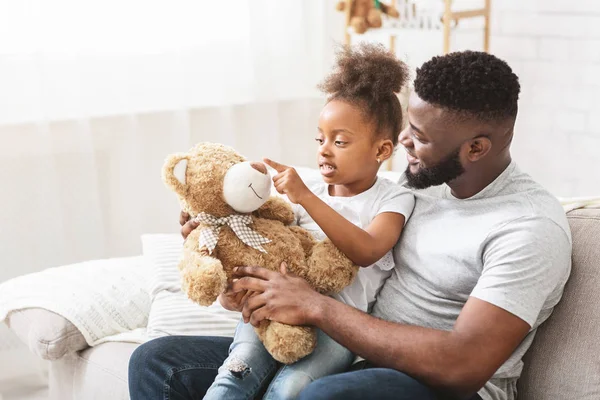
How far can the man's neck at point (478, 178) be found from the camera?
1.53 metres

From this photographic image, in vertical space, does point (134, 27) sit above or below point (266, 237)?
above

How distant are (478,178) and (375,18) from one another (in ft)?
Answer: 5.39

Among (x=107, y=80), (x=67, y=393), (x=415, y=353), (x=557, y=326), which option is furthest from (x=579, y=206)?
(x=107, y=80)

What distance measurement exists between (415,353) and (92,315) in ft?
2.79

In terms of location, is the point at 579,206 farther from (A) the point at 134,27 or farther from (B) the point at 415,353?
(A) the point at 134,27

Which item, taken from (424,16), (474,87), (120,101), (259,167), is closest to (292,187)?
(259,167)

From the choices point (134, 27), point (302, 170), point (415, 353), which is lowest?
point (415, 353)

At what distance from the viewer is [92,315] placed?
1.86m

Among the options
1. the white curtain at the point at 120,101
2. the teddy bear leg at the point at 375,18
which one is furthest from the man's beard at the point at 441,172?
the teddy bear leg at the point at 375,18

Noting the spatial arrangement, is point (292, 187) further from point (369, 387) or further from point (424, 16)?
point (424, 16)

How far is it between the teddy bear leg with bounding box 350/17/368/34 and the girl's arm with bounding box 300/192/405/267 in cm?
170

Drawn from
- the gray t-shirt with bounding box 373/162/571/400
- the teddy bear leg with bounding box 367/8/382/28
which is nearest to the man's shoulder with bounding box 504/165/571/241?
the gray t-shirt with bounding box 373/162/571/400

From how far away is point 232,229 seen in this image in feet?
4.94

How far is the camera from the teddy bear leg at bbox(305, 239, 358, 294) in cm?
150
